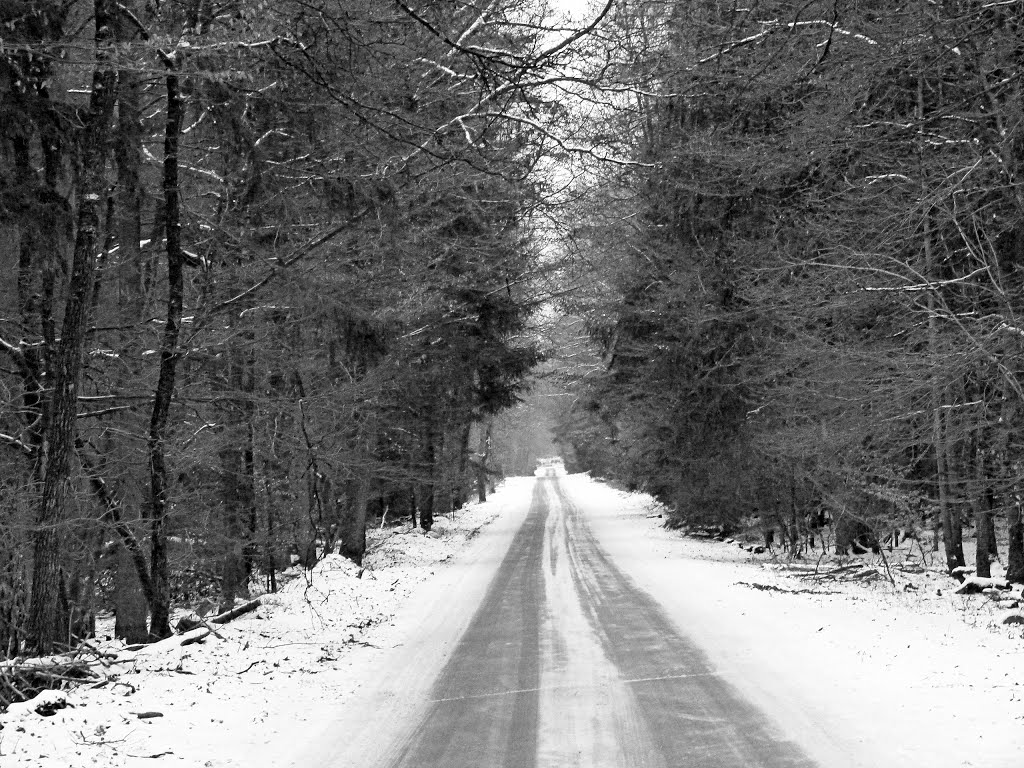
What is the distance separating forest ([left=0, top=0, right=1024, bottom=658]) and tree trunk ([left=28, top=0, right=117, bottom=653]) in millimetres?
28

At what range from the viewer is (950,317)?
31.8 ft

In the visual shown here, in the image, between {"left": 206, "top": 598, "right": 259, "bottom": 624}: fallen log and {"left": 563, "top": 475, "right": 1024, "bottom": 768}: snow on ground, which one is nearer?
{"left": 563, "top": 475, "right": 1024, "bottom": 768}: snow on ground

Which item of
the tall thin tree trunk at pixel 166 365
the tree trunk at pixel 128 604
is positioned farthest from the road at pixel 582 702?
the tree trunk at pixel 128 604

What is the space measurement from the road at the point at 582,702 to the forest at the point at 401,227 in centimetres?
356

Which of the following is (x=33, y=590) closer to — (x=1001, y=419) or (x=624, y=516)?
(x=1001, y=419)

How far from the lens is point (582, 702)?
7004 mm

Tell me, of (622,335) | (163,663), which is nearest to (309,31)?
(163,663)

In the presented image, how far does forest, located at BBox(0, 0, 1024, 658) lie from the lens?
22.8 ft

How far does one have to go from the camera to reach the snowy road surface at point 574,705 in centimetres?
570

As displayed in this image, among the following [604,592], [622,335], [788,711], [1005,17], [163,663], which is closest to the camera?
[788,711]

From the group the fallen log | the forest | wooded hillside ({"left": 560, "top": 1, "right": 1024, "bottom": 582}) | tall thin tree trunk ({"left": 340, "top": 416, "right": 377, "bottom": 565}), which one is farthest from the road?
tall thin tree trunk ({"left": 340, "top": 416, "right": 377, "bottom": 565})

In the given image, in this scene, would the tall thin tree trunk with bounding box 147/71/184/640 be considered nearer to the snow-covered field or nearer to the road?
the snow-covered field

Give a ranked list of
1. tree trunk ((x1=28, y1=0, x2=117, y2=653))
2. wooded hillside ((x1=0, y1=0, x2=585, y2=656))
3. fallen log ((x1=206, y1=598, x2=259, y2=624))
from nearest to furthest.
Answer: wooded hillside ((x1=0, y1=0, x2=585, y2=656))
tree trunk ((x1=28, y1=0, x2=117, y2=653))
fallen log ((x1=206, y1=598, x2=259, y2=624))

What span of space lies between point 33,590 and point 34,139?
14.1ft
